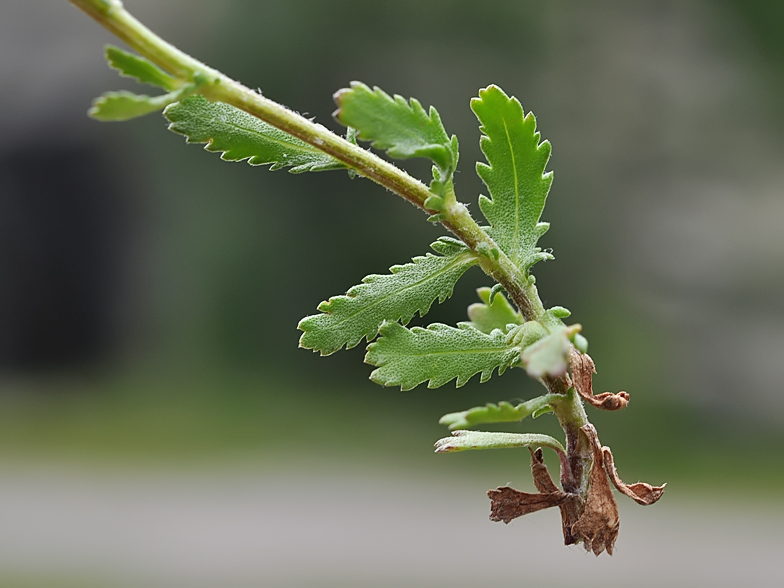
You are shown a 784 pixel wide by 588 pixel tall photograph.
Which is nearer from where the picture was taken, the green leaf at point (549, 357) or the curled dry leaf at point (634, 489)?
the green leaf at point (549, 357)

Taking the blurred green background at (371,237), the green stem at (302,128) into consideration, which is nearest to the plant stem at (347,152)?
the green stem at (302,128)

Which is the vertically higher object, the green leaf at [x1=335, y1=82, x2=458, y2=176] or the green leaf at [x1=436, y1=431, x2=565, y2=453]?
Result: the green leaf at [x1=335, y1=82, x2=458, y2=176]

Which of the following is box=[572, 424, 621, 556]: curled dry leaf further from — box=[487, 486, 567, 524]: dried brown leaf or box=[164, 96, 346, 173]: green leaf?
box=[164, 96, 346, 173]: green leaf

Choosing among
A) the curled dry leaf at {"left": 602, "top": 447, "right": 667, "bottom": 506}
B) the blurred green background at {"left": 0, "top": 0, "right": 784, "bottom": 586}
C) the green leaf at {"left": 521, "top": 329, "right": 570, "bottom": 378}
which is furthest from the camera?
the blurred green background at {"left": 0, "top": 0, "right": 784, "bottom": 586}

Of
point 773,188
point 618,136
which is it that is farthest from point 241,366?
point 773,188

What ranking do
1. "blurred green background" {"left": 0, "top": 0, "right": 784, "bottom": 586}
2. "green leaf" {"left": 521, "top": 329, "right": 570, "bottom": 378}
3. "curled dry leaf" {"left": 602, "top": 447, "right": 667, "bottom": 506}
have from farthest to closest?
"blurred green background" {"left": 0, "top": 0, "right": 784, "bottom": 586} < "curled dry leaf" {"left": 602, "top": 447, "right": 667, "bottom": 506} < "green leaf" {"left": 521, "top": 329, "right": 570, "bottom": 378}

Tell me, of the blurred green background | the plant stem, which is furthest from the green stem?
the blurred green background

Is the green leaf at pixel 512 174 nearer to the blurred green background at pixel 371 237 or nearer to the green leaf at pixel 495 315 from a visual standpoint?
the green leaf at pixel 495 315

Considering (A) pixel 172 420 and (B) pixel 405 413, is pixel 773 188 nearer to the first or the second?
(B) pixel 405 413
